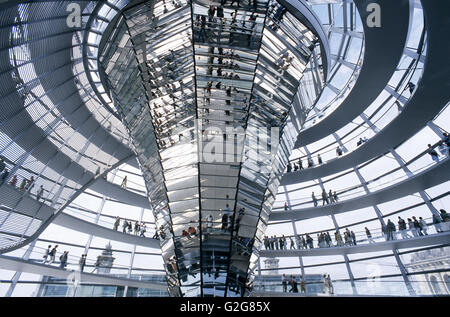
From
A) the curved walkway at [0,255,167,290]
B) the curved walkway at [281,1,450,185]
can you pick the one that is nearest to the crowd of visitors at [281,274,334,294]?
the curved walkway at [0,255,167,290]

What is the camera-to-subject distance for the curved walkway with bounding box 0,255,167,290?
14.6m

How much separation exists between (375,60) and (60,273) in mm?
19680

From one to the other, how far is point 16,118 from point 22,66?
105 inches

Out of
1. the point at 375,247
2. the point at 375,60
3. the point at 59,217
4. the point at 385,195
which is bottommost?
the point at 375,247

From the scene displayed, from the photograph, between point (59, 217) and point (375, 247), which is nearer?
point (375, 247)

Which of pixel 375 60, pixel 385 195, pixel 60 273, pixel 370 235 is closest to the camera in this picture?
pixel 375 60

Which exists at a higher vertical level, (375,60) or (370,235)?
(375,60)

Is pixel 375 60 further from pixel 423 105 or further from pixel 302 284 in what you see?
pixel 302 284

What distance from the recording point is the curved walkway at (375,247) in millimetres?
15484

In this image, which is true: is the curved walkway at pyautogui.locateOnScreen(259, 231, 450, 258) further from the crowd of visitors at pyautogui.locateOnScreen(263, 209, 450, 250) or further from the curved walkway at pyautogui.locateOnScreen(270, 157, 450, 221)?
the curved walkway at pyautogui.locateOnScreen(270, 157, 450, 221)

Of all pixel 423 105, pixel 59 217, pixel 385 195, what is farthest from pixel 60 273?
pixel 423 105

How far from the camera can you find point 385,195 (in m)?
18.8

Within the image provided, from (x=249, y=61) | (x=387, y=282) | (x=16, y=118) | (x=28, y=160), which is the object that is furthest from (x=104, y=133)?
(x=387, y=282)

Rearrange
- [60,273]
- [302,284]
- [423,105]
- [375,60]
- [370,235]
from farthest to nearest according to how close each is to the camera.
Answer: [370,235] → [60,273] → [423,105] → [375,60] → [302,284]
